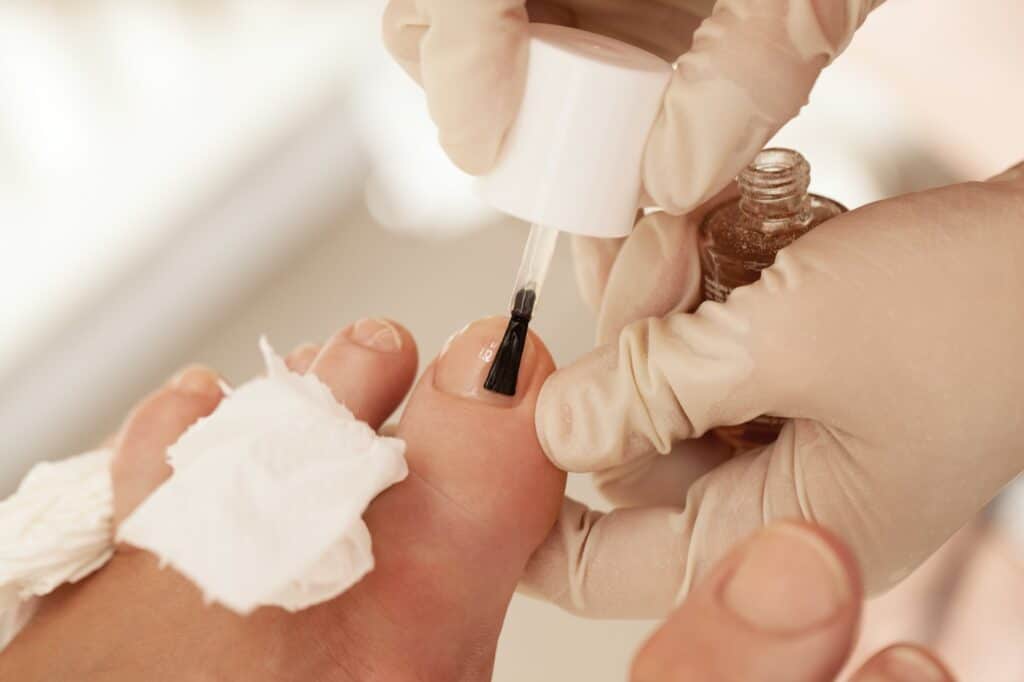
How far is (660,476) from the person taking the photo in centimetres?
70

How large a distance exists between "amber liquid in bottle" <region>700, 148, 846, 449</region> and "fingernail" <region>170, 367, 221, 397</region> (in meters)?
0.41

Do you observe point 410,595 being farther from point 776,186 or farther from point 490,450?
point 776,186

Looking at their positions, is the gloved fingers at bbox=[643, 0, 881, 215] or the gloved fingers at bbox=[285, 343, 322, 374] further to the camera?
the gloved fingers at bbox=[285, 343, 322, 374]

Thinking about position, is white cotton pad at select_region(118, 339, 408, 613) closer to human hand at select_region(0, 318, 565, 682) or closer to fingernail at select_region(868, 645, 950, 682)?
human hand at select_region(0, 318, 565, 682)

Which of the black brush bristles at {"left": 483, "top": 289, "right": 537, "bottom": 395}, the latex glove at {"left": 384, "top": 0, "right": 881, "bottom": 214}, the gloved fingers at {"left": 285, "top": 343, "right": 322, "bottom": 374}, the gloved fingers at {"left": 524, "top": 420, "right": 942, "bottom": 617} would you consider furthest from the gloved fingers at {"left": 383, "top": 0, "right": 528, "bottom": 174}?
the gloved fingers at {"left": 285, "top": 343, "right": 322, "bottom": 374}

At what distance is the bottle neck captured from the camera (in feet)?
2.07

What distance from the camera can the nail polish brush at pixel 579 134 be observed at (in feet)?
1.71

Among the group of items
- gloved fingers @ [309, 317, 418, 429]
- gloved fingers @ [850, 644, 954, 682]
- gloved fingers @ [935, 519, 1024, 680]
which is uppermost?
gloved fingers @ [850, 644, 954, 682]

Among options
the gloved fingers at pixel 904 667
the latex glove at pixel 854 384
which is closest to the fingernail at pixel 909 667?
the gloved fingers at pixel 904 667

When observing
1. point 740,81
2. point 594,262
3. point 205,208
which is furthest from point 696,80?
point 205,208

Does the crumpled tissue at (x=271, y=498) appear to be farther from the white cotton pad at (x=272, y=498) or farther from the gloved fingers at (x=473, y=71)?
the gloved fingers at (x=473, y=71)

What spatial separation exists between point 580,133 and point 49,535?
48 cm

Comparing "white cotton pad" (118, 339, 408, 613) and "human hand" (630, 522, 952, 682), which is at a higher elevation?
"human hand" (630, 522, 952, 682)

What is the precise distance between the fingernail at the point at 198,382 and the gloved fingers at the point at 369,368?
105 mm
